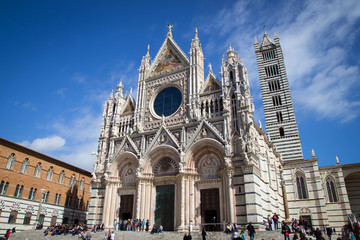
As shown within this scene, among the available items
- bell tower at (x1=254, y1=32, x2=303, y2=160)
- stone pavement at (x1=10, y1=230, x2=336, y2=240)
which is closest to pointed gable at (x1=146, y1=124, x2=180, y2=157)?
stone pavement at (x1=10, y1=230, x2=336, y2=240)

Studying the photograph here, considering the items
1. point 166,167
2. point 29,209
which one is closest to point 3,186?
point 29,209

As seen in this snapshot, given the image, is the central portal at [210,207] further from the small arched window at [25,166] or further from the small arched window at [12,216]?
the small arched window at [25,166]

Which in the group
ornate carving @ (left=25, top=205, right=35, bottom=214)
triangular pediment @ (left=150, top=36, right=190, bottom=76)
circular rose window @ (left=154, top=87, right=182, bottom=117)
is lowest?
ornate carving @ (left=25, top=205, right=35, bottom=214)

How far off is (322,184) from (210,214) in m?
16.9

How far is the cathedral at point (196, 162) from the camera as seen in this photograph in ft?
70.0

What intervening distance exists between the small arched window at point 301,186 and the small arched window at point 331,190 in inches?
103

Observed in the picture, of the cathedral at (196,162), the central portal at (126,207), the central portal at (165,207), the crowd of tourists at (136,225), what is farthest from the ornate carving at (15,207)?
the central portal at (165,207)

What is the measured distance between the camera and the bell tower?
36.1m

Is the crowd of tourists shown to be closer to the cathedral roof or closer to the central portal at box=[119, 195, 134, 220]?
the central portal at box=[119, 195, 134, 220]

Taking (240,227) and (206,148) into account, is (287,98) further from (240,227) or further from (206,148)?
(240,227)

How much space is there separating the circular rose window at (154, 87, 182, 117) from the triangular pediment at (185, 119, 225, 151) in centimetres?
412

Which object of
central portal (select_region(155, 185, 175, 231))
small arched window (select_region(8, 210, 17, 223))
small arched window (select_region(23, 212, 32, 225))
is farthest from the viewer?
small arched window (select_region(23, 212, 32, 225))

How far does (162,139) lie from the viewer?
25109 millimetres

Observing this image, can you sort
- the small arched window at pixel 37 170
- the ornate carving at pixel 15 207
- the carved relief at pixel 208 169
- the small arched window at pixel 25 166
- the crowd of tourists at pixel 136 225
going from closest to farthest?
the crowd of tourists at pixel 136 225, the carved relief at pixel 208 169, the ornate carving at pixel 15 207, the small arched window at pixel 25 166, the small arched window at pixel 37 170
